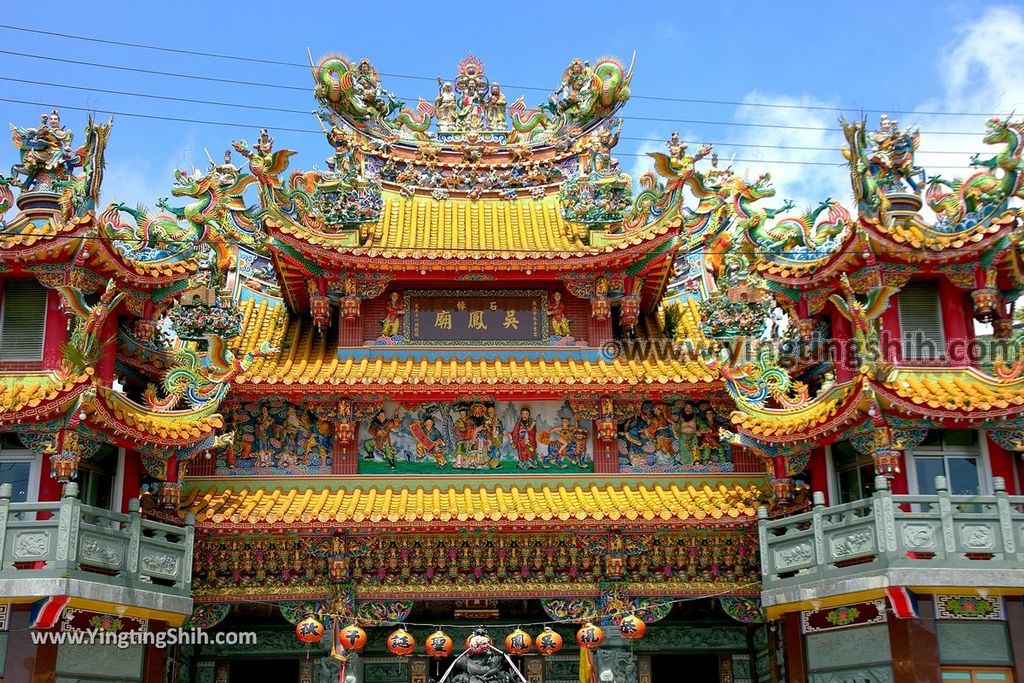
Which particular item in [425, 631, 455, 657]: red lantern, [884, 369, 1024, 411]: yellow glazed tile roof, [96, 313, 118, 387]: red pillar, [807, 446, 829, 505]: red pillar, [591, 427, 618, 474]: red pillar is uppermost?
[96, 313, 118, 387]: red pillar

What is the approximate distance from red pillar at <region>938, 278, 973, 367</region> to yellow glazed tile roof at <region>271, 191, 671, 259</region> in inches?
166

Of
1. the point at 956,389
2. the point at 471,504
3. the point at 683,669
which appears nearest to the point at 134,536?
the point at 471,504

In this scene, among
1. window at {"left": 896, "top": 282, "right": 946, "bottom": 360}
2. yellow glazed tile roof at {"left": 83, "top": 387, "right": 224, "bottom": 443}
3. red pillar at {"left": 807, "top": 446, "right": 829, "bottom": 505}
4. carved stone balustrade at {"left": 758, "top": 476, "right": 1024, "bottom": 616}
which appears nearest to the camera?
carved stone balustrade at {"left": 758, "top": 476, "right": 1024, "bottom": 616}

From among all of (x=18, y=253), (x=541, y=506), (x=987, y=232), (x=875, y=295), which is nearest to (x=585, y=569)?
(x=541, y=506)

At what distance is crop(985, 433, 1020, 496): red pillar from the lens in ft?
46.8

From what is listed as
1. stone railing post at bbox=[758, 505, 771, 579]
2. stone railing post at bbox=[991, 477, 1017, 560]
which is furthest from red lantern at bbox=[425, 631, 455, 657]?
stone railing post at bbox=[991, 477, 1017, 560]

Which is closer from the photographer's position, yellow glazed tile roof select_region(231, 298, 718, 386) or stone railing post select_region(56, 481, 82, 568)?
stone railing post select_region(56, 481, 82, 568)

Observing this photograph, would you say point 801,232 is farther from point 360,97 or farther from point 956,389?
point 360,97

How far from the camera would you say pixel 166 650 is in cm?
1456

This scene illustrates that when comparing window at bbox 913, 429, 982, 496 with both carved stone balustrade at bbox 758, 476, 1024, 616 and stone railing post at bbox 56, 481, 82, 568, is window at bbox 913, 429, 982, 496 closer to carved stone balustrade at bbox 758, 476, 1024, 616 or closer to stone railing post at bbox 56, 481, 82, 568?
carved stone balustrade at bbox 758, 476, 1024, 616

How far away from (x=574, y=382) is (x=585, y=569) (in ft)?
9.02

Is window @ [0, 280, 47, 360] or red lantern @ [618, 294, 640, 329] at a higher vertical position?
red lantern @ [618, 294, 640, 329]

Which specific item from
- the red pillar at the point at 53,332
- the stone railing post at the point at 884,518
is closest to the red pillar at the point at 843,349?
the stone railing post at the point at 884,518

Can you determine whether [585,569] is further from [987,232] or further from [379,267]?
[987,232]
